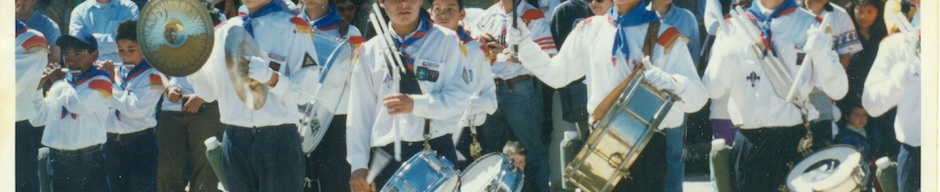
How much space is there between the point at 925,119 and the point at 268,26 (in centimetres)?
309

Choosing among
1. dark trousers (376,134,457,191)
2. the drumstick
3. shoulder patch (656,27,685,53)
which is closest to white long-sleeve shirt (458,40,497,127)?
dark trousers (376,134,457,191)

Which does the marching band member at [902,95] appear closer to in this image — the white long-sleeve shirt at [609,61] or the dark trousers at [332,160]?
the white long-sleeve shirt at [609,61]

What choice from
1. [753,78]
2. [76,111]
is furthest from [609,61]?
[76,111]

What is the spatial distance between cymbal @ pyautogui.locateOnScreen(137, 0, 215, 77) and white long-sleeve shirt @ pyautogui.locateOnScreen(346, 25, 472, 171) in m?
0.91

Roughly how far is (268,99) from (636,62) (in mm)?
1771

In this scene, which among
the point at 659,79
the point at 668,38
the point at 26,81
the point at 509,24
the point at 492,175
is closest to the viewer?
the point at 659,79

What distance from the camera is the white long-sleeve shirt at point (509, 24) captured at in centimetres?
921

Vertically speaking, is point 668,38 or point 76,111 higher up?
point 668,38

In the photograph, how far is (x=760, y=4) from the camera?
8773mm

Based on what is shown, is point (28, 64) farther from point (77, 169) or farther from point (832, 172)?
point (832, 172)

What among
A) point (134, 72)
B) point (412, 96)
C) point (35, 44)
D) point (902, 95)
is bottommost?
point (134, 72)

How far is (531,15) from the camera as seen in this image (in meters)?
9.27

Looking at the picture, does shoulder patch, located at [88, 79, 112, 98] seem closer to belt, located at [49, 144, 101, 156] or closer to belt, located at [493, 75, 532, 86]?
belt, located at [49, 144, 101, 156]

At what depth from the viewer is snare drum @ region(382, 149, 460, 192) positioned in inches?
330
